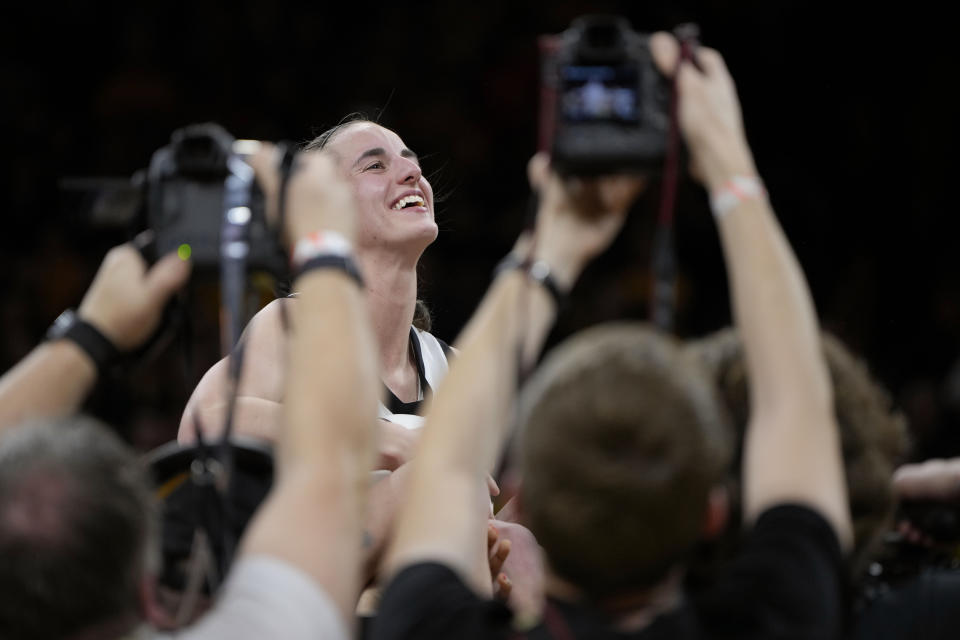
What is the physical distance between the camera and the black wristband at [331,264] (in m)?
1.31

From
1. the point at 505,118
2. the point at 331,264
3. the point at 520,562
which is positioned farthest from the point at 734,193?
the point at 505,118

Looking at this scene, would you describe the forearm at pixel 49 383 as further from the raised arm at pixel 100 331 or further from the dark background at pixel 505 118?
the dark background at pixel 505 118

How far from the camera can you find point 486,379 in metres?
1.35

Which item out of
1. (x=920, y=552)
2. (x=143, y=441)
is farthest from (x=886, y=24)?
(x=920, y=552)

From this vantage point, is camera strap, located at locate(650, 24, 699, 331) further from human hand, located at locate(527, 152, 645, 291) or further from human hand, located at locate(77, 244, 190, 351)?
human hand, located at locate(77, 244, 190, 351)

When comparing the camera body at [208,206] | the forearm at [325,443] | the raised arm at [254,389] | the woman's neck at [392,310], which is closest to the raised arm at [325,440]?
the forearm at [325,443]

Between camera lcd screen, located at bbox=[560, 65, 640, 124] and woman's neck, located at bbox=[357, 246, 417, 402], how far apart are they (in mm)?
1372

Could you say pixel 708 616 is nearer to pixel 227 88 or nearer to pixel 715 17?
pixel 227 88

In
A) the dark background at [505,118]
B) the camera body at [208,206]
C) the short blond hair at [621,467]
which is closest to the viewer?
the short blond hair at [621,467]

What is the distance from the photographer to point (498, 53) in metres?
6.24

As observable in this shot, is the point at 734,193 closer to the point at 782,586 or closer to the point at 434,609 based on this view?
the point at 782,586

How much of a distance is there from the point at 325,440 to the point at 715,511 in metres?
0.40

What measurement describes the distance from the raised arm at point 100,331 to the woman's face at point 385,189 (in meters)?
1.38

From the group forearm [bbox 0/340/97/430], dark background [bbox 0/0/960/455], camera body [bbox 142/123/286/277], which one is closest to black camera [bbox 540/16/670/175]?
camera body [bbox 142/123/286/277]
